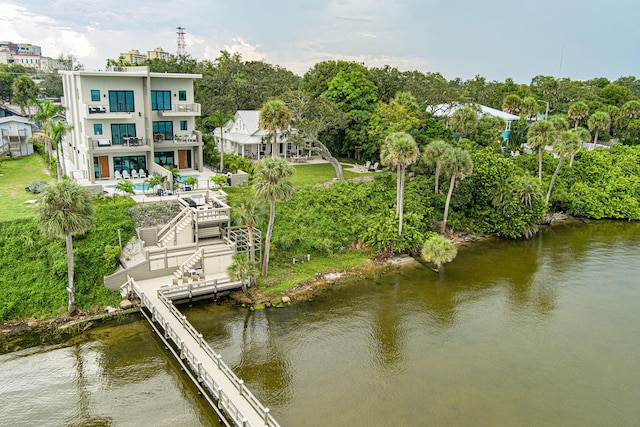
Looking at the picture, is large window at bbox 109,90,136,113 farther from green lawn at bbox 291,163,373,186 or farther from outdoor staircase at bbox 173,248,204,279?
outdoor staircase at bbox 173,248,204,279

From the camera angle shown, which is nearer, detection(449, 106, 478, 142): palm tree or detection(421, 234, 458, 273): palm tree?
detection(421, 234, 458, 273): palm tree

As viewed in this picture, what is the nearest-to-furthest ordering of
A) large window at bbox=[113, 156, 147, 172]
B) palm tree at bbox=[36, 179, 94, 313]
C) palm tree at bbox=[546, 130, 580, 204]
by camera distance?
palm tree at bbox=[36, 179, 94, 313] < large window at bbox=[113, 156, 147, 172] < palm tree at bbox=[546, 130, 580, 204]

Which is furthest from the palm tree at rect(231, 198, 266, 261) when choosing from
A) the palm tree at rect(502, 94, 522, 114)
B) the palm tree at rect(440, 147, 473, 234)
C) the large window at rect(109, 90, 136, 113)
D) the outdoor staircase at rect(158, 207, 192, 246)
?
the palm tree at rect(502, 94, 522, 114)

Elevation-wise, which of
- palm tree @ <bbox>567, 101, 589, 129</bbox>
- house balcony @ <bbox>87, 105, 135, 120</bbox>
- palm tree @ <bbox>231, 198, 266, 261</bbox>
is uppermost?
palm tree @ <bbox>567, 101, 589, 129</bbox>

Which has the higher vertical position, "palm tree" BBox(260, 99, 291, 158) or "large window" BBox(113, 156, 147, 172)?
"palm tree" BBox(260, 99, 291, 158)

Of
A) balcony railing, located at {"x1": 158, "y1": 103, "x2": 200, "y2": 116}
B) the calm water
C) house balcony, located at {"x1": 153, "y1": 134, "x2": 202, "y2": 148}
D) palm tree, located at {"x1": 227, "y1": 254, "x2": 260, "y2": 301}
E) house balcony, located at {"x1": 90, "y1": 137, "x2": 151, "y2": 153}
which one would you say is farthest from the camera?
balcony railing, located at {"x1": 158, "y1": 103, "x2": 200, "y2": 116}

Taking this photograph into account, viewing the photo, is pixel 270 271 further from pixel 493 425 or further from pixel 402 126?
pixel 402 126

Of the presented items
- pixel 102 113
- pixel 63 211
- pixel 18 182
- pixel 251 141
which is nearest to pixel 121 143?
pixel 102 113
